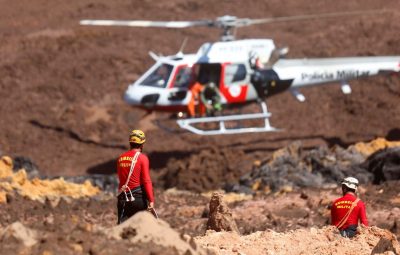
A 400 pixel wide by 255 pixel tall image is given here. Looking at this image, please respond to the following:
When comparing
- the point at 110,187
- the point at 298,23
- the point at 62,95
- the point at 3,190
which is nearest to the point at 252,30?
the point at 298,23

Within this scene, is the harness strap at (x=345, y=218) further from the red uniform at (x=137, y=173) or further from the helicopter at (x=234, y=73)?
the helicopter at (x=234, y=73)

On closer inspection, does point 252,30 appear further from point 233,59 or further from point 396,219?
point 396,219

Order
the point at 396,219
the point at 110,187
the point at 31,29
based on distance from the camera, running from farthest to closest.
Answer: the point at 31,29 → the point at 110,187 → the point at 396,219

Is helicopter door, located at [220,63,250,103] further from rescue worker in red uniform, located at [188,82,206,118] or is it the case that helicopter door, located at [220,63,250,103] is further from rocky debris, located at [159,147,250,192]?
rocky debris, located at [159,147,250,192]

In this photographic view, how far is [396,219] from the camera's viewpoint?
13445 millimetres

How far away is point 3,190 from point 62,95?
10325mm

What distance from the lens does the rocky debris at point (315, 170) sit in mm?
16844

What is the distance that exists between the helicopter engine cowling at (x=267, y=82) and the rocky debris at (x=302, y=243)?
1204 cm

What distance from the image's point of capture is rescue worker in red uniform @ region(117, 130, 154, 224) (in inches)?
364

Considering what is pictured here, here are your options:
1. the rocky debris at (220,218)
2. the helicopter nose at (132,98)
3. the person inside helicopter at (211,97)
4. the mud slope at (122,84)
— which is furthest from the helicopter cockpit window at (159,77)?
the rocky debris at (220,218)

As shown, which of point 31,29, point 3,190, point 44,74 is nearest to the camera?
point 3,190

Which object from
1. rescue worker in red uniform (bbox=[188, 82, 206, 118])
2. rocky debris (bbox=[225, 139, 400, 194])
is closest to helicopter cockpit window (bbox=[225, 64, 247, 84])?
rescue worker in red uniform (bbox=[188, 82, 206, 118])

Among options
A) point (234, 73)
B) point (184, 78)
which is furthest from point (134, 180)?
point (234, 73)

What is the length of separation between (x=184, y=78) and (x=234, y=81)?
3.92 feet
